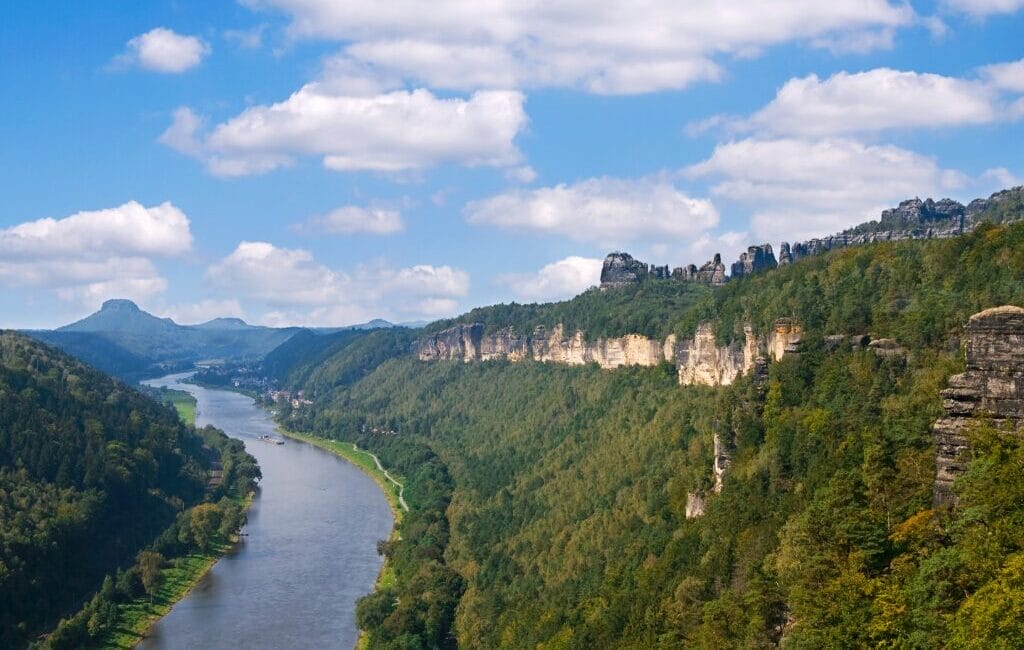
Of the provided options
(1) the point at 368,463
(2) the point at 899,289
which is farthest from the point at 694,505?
(1) the point at 368,463

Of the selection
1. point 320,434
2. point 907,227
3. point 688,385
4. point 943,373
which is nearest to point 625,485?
point 688,385

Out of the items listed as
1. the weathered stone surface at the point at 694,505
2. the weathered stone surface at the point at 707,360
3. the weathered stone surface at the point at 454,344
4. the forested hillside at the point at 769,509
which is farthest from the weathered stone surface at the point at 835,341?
the weathered stone surface at the point at 454,344

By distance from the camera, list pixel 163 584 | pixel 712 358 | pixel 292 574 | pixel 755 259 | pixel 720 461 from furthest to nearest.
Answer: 1. pixel 755 259
2. pixel 292 574
3. pixel 163 584
4. pixel 712 358
5. pixel 720 461

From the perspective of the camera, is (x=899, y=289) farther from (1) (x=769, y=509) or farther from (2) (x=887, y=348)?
(1) (x=769, y=509)

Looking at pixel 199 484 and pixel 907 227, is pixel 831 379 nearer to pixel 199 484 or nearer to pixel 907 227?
pixel 907 227

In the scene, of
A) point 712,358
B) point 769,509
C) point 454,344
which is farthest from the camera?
point 454,344

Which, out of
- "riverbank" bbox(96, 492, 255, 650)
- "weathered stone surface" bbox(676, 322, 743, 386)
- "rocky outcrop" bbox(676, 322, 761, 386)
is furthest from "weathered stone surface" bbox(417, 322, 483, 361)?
"weathered stone surface" bbox(676, 322, 743, 386)

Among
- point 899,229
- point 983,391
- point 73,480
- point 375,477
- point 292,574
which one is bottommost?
point 292,574
